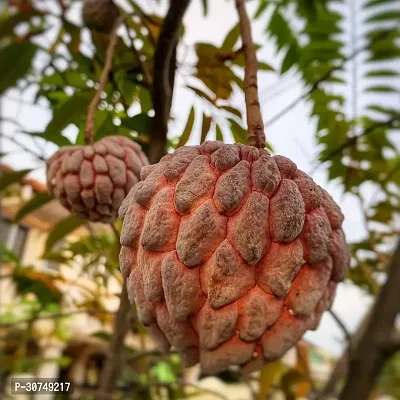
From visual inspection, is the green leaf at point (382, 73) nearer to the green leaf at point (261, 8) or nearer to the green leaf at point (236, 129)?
the green leaf at point (261, 8)

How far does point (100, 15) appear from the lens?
1003mm

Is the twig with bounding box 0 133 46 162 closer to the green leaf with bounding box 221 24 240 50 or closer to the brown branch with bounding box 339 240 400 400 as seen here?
the green leaf with bounding box 221 24 240 50

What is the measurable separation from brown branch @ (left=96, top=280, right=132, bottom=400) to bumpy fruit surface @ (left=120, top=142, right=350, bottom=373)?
13.7 inches

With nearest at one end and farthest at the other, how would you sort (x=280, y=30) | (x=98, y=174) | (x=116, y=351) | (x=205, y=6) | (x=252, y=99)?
(x=252, y=99) → (x=98, y=174) → (x=116, y=351) → (x=205, y=6) → (x=280, y=30)

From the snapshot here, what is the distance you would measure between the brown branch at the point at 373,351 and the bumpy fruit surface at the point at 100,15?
108 cm

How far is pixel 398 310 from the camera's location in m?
1.46

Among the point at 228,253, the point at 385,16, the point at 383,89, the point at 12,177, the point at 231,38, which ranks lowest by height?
the point at 228,253

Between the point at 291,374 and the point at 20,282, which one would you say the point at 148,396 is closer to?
the point at 291,374

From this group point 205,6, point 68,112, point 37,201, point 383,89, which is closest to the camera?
point 68,112

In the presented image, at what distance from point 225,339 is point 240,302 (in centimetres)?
4

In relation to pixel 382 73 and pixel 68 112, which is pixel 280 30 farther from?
pixel 68 112

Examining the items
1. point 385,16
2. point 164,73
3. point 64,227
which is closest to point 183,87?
point 164,73

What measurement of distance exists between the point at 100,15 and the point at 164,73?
36 centimetres

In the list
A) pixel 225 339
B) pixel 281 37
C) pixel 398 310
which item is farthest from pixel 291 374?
pixel 225 339
